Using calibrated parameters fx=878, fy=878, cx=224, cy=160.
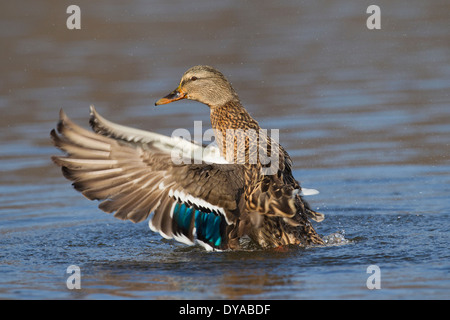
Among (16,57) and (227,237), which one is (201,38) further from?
(227,237)

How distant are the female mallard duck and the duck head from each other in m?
0.69

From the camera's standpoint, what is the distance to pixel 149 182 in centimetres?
739

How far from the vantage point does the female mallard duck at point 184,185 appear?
23.8ft

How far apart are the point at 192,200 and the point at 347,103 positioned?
6121mm

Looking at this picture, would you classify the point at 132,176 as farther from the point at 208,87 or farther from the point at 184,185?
the point at 208,87

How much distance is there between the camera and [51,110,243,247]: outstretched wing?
7.25 meters

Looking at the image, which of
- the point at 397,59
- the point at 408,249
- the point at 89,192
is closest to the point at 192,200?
the point at 89,192

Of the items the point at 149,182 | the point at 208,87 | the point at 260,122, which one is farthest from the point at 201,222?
the point at 260,122

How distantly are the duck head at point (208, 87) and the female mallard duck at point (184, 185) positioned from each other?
0.69 metres

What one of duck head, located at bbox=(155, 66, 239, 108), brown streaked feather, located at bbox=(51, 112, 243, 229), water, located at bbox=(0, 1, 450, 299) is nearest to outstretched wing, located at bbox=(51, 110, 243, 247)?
brown streaked feather, located at bbox=(51, 112, 243, 229)

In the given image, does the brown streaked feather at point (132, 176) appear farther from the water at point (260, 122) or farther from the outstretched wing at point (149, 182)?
the water at point (260, 122)

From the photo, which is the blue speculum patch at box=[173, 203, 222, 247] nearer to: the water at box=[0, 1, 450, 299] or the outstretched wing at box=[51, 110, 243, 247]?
the outstretched wing at box=[51, 110, 243, 247]

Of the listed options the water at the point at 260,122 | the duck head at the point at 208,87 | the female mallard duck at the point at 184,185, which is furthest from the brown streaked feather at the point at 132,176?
the duck head at the point at 208,87

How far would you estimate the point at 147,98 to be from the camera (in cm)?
1371
